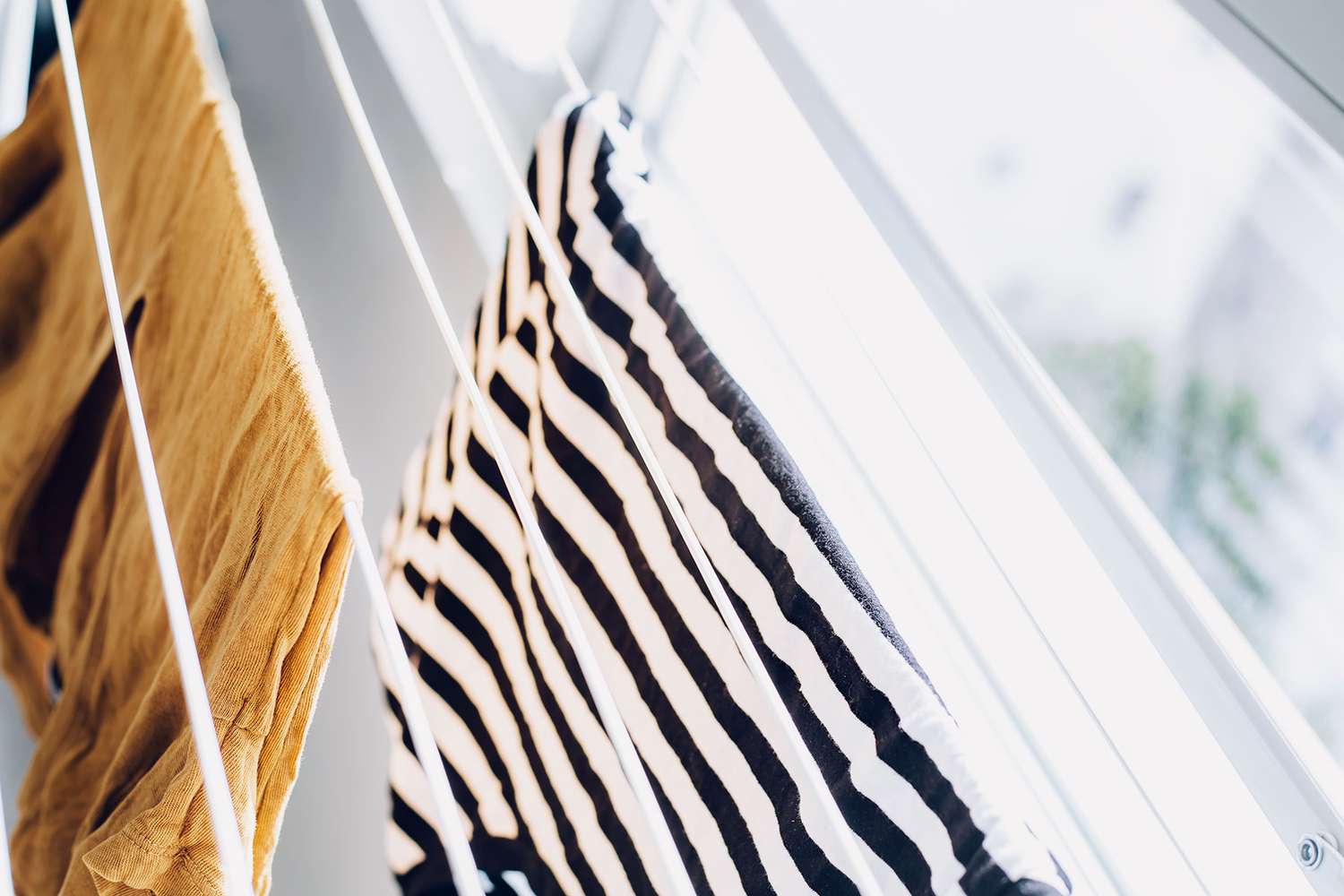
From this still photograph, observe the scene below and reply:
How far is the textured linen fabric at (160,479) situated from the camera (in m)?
0.42

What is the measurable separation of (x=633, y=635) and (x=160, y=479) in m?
0.34

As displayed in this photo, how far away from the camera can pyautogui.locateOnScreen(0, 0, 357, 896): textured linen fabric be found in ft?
1.39

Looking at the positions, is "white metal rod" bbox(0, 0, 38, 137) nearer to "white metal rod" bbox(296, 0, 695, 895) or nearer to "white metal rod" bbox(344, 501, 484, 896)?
"white metal rod" bbox(296, 0, 695, 895)

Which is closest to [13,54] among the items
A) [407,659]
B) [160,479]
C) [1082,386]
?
[160,479]

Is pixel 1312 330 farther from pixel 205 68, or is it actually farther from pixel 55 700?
pixel 55 700

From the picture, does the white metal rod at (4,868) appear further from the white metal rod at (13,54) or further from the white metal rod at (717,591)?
the white metal rod at (13,54)

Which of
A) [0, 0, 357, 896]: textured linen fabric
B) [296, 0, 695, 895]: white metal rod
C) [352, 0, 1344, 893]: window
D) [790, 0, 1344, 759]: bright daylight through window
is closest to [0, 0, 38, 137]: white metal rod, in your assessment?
[0, 0, 357, 896]: textured linen fabric

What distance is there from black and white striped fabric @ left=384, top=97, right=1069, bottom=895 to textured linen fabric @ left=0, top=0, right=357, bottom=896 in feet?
0.63

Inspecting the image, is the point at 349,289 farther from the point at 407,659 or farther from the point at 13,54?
the point at 407,659

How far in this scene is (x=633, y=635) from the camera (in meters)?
0.64

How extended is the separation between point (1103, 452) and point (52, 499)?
795mm

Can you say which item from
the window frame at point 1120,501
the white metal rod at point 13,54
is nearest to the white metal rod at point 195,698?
the white metal rod at point 13,54

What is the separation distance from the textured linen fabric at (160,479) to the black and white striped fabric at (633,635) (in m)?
0.19

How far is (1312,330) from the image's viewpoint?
0.54 m
